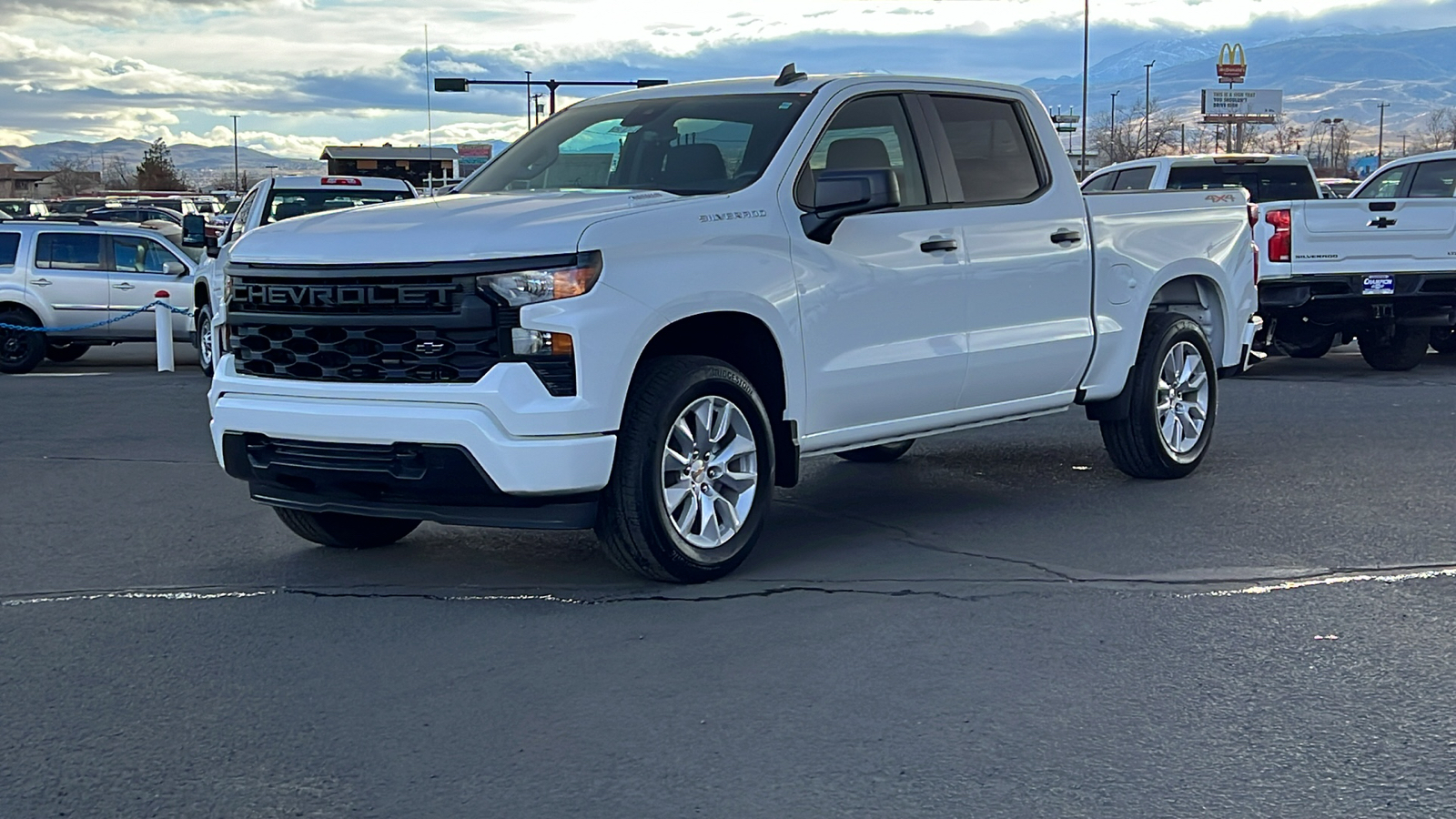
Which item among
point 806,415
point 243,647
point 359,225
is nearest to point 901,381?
point 806,415

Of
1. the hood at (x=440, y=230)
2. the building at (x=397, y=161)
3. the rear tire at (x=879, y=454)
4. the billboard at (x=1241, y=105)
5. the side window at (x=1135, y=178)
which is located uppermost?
the billboard at (x=1241, y=105)

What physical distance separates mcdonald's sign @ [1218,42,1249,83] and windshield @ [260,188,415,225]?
122m

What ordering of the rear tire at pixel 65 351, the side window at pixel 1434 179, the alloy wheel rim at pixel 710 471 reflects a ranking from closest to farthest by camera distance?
the alloy wheel rim at pixel 710 471
the side window at pixel 1434 179
the rear tire at pixel 65 351

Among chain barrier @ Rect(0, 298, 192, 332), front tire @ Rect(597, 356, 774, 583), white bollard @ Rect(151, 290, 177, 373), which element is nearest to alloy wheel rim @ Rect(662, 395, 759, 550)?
front tire @ Rect(597, 356, 774, 583)

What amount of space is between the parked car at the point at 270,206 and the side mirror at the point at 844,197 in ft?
31.3

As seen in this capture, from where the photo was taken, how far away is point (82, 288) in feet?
60.1

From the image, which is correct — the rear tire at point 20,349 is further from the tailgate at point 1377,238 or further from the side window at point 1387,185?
the side window at point 1387,185

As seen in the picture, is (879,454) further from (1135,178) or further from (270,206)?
(1135,178)

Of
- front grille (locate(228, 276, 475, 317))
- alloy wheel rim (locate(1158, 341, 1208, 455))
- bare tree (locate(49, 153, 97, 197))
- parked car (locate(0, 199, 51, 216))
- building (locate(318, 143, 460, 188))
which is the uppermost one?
bare tree (locate(49, 153, 97, 197))

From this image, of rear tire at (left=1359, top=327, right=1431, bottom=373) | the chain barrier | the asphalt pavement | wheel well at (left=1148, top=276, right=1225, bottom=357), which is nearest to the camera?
the asphalt pavement

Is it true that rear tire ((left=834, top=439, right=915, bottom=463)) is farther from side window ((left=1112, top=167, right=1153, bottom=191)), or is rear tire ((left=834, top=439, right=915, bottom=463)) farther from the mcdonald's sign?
the mcdonald's sign

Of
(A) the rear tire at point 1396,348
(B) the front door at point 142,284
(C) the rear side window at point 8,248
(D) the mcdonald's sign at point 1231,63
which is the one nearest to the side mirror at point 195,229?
(B) the front door at point 142,284

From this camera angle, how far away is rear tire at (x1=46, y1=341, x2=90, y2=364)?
19188 mm

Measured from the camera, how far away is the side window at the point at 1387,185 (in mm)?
17359
